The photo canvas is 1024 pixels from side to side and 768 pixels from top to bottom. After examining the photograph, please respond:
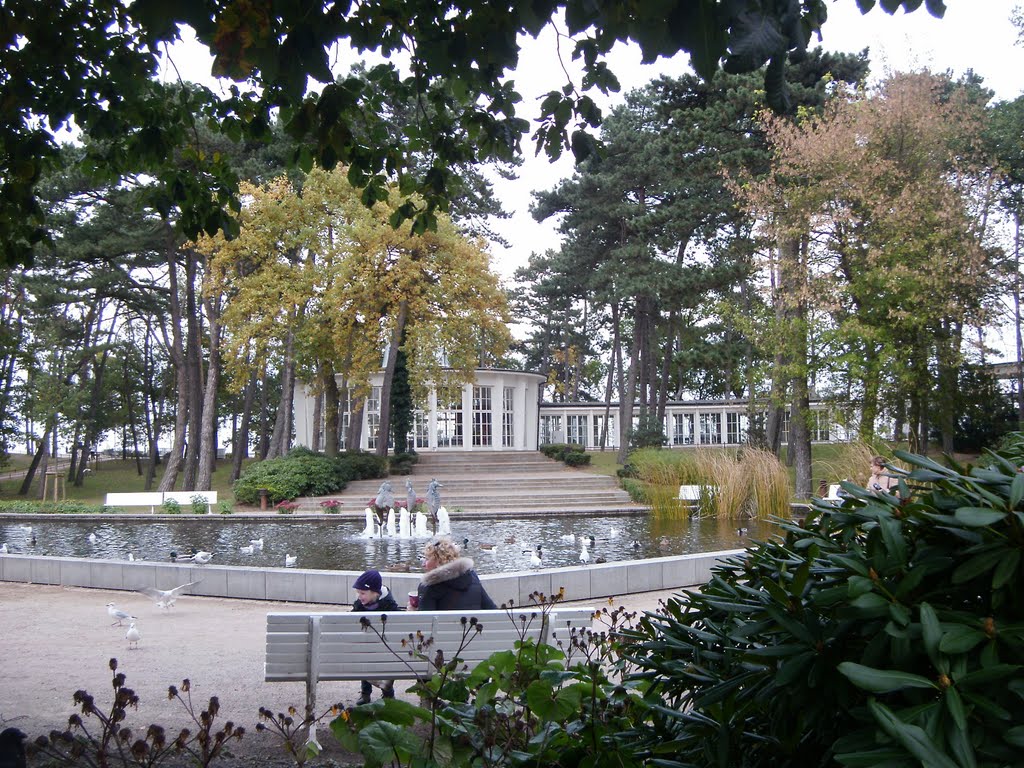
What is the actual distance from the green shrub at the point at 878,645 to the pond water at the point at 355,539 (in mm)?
10079

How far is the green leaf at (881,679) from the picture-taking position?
52.7 inches

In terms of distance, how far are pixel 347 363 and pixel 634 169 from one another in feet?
41.9

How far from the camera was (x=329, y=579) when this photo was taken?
9.17m

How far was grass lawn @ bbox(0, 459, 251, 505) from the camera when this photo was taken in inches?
1465

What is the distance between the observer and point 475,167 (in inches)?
1320

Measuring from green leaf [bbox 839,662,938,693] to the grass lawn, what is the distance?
101 feet

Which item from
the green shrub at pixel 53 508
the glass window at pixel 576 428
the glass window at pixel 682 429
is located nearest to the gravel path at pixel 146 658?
the green shrub at pixel 53 508

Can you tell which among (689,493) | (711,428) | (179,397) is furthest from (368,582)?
(711,428)

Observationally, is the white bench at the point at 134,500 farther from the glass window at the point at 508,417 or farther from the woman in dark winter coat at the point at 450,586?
the woman in dark winter coat at the point at 450,586

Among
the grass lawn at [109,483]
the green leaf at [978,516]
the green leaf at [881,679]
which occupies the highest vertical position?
the green leaf at [978,516]

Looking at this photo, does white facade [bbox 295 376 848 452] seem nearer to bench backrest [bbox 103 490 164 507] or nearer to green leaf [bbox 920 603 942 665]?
bench backrest [bbox 103 490 164 507]

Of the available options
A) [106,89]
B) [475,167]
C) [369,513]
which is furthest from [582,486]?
[106,89]

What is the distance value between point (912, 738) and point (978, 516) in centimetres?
39

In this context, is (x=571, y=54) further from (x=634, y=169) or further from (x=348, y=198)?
(x=634, y=169)
